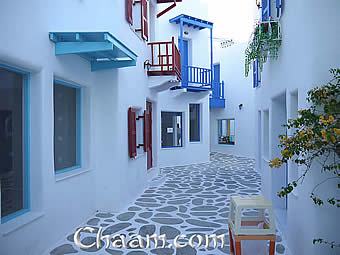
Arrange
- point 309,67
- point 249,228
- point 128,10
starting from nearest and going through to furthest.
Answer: point 309,67 < point 249,228 < point 128,10

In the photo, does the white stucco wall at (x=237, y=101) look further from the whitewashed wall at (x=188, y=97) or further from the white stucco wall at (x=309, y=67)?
the white stucco wall at (x=309, y=67)

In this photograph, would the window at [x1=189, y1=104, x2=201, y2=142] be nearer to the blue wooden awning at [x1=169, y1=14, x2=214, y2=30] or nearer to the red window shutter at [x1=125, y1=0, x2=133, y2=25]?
the blue wooden awning at [x1=169, y1=14, x2=214, y2=30]

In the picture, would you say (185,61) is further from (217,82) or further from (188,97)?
(217,82)

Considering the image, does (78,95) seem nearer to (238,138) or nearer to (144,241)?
(144,241)

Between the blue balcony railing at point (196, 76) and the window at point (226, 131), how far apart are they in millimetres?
5284

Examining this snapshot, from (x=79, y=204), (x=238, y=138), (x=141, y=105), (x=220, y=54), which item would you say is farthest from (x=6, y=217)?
(x=220, y=54)

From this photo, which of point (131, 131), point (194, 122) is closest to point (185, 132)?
point (194, 122)

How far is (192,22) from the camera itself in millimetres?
14305

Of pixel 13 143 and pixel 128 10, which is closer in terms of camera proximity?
pixel 13 143

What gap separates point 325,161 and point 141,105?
5.92 meters

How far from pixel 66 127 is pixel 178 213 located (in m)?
2.63

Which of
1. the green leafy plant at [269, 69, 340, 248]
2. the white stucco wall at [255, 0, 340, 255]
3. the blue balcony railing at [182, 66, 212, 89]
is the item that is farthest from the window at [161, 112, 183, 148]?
the green leafy plant at [269, 69, 340, 248]

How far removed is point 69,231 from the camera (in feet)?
17.3

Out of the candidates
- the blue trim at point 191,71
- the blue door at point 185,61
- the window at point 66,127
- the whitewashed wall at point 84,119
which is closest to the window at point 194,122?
the blue trim at point 191,71
